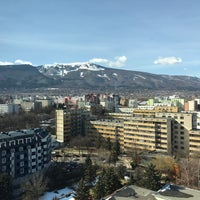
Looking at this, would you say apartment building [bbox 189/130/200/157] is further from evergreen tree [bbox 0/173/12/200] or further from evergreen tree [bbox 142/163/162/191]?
evergreen tree [bbox 0/173/12/200]

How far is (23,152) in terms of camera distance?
2112cm

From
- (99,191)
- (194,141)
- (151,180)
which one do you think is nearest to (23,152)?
(99,191)

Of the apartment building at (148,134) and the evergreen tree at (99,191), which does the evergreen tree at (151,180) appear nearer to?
the evergreen tree at (99,191)

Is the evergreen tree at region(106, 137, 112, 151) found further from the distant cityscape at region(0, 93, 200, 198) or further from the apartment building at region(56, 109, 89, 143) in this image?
the apartment building at region(56, 109, 89, 143)

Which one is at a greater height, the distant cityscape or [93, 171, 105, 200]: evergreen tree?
the distant cityscape

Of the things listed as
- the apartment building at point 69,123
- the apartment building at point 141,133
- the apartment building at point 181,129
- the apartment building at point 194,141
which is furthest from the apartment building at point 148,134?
the apartment building at point 69,123

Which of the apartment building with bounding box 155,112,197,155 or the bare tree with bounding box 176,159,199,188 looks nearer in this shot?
the bare tree with bounding box 176,159,199,188

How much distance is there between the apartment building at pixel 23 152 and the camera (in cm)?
2002

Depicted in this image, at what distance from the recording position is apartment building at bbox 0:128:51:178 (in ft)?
65.7

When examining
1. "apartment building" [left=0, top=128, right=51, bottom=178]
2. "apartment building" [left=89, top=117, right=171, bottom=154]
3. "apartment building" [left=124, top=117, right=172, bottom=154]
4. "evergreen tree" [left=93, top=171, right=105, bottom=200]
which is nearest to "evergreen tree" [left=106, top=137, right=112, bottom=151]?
"apartment building" [left=89, top=117, right=171, bottom=154]

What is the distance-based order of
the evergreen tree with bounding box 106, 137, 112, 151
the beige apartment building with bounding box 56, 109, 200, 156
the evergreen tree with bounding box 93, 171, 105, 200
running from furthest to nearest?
the evergreen tree with bounding box 106, 137, 112, 151 → the beige apartment building with bounding box 56, 109, 200, 156 → the evergreen tree with bounding box 93, 171, 105, 200

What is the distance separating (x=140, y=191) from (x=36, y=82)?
18901 centimetres

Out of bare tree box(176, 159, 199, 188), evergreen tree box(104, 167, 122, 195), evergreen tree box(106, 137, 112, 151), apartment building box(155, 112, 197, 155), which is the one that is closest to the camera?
evergreen tree box(104, 167, 122, 195)

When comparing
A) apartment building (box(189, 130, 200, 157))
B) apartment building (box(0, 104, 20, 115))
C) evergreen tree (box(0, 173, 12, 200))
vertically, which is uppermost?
apartment building (box(0, 104, 20, 115))
